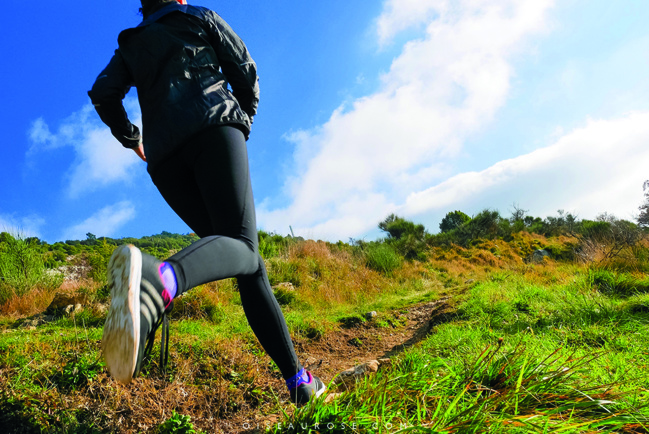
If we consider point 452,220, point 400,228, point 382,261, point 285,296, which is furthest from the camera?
point 452,220

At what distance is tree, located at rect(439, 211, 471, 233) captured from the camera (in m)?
23.6

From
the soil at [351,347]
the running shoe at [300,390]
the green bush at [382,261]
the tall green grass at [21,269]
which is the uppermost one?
the tall green grass at [21,269]

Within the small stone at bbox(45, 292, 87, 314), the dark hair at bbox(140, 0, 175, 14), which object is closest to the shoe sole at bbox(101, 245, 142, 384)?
the dark hair at bbox(140, 0, 175, 14)

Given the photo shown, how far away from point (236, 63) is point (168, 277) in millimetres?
1077

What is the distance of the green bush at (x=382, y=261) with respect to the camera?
10.3m

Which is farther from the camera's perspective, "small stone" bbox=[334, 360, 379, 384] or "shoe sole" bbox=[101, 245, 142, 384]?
"small stone" bbox=[334, 360, 379, 384]

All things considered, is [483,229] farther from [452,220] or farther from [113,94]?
[113,94]

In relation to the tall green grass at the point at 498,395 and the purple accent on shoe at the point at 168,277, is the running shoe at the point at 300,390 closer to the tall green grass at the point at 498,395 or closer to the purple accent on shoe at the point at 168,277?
the tall green grass at the point at 498,395

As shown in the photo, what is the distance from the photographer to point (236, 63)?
1.55m

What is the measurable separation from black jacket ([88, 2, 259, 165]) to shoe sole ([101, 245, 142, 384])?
599 millimetres

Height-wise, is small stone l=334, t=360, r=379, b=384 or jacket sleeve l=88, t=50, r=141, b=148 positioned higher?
jacket sleeve l=88, t=50, r=141, b=148

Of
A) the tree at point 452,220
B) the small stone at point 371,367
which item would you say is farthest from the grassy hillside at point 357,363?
the tree at point 452,220

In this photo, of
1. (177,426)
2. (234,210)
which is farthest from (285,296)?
(234,210)

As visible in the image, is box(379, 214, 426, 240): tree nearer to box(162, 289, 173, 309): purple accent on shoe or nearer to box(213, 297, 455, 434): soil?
box(213, 297, 455, 434): soil
